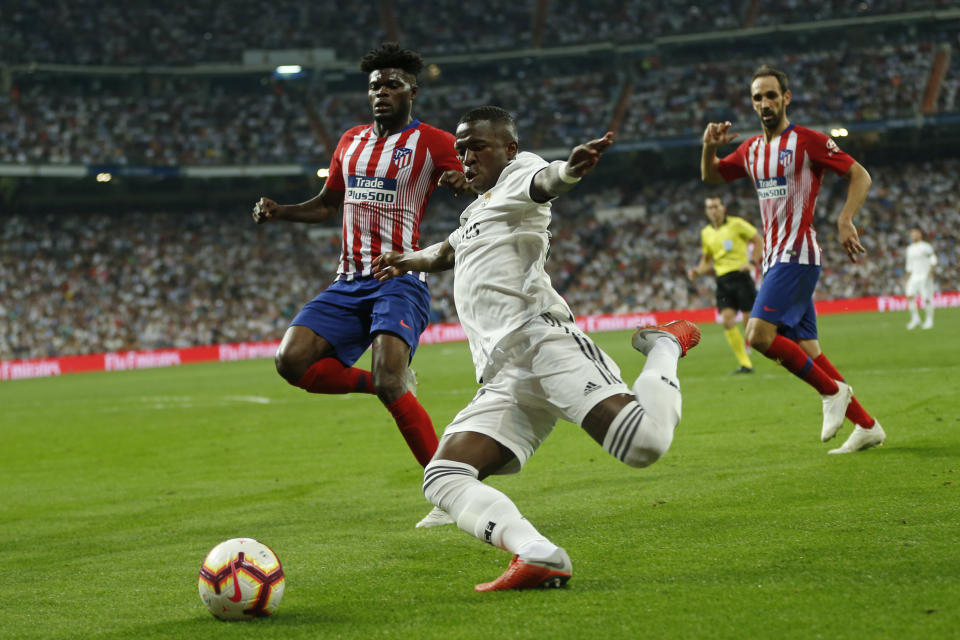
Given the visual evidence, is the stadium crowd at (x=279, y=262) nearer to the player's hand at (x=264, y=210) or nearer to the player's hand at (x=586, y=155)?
the player's hand at (x=264, y=210)

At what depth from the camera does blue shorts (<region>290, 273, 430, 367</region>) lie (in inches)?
249

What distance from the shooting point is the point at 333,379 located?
6586 mm

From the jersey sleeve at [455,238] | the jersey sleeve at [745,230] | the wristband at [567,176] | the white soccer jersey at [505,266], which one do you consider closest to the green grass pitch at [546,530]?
the white soccer jersey at [505,266]

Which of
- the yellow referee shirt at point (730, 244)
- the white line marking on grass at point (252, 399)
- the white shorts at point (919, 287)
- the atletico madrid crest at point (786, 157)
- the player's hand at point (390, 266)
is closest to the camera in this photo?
the player's hand at point (390, 266)

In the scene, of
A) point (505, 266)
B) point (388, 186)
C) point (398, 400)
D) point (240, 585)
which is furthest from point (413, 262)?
point (388, 186)

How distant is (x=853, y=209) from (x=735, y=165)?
104 cm

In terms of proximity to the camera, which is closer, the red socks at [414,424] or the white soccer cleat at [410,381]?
the red socks at [414,424]

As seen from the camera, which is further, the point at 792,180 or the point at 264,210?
the point at 792,180

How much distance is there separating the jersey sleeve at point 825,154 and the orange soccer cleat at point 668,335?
3.41m

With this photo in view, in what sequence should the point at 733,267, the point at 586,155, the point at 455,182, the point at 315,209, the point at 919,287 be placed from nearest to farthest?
the point at 586,155 < the point at 455,182 < the point at 315,209 < the point at 733,267 < the point at 919,287

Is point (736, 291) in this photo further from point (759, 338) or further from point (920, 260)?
point (920, 260)

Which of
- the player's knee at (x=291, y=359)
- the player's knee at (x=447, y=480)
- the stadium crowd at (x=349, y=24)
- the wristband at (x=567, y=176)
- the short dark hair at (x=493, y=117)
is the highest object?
the stadium crowd at (x=349, y=24)

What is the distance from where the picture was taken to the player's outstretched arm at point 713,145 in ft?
22.7

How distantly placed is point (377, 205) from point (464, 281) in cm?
234
